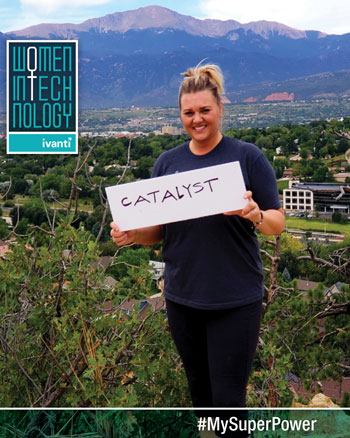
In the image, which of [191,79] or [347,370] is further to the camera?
[347,370]

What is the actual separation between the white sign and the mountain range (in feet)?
200

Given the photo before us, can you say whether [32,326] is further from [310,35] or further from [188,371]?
[310,35]

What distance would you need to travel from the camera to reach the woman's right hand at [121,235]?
140 centimetres

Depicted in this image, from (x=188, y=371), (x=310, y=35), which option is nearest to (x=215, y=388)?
(x=188, y=371)

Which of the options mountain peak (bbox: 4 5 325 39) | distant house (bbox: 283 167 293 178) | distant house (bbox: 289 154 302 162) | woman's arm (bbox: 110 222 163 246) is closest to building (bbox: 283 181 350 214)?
distant house (bbox: 283 167 293 178)

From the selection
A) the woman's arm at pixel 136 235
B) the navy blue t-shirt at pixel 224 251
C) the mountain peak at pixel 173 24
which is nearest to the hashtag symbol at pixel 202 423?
the navy blue t-shirt at pixel 224 251

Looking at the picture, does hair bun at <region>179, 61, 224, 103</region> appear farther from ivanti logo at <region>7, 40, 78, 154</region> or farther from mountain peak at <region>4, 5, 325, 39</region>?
mountain peak at <region>4, 5, 325, 39</region>

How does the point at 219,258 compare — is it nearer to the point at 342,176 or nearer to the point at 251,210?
the point at 251,210

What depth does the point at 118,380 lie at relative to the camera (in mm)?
1792

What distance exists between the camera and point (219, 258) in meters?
1.26

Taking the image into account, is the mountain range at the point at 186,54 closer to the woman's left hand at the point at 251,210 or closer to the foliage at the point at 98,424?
the foliage at the point at 98,424

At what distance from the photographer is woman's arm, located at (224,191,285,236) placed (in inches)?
48.3

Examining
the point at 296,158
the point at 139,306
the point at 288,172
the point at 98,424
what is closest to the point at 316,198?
the point at 296,158

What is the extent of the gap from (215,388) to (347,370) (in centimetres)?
382
